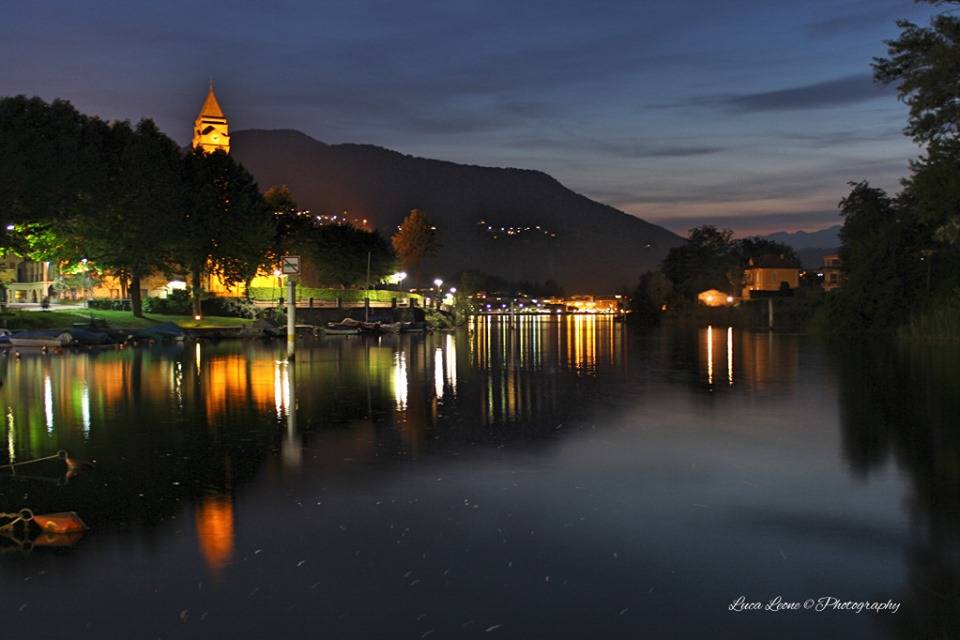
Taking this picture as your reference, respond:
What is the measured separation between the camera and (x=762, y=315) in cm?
10831

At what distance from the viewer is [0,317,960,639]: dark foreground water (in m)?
7.46

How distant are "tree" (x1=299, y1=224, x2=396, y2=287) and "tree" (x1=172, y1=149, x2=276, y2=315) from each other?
30.2 meters

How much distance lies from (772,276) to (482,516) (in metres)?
162

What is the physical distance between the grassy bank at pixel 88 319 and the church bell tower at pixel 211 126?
77.6m

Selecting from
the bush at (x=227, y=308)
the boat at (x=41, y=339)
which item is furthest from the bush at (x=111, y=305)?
the boat at (x=41, y=339)

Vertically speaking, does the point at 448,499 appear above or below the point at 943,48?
below

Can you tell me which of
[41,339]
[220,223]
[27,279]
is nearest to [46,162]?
[41,339]

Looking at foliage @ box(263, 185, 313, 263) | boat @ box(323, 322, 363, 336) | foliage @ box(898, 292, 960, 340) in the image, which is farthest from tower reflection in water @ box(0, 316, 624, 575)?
foliage @ box(263, 185, 313, 263)

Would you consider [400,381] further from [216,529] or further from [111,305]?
[111,305]

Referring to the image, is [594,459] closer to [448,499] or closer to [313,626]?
[448,499]

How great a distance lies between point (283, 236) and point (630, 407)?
93430 millimetres

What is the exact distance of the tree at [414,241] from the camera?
6954 inches

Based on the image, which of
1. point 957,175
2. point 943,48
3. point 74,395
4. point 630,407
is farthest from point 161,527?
point 957,175

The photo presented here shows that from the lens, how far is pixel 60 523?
1008 centimetres
